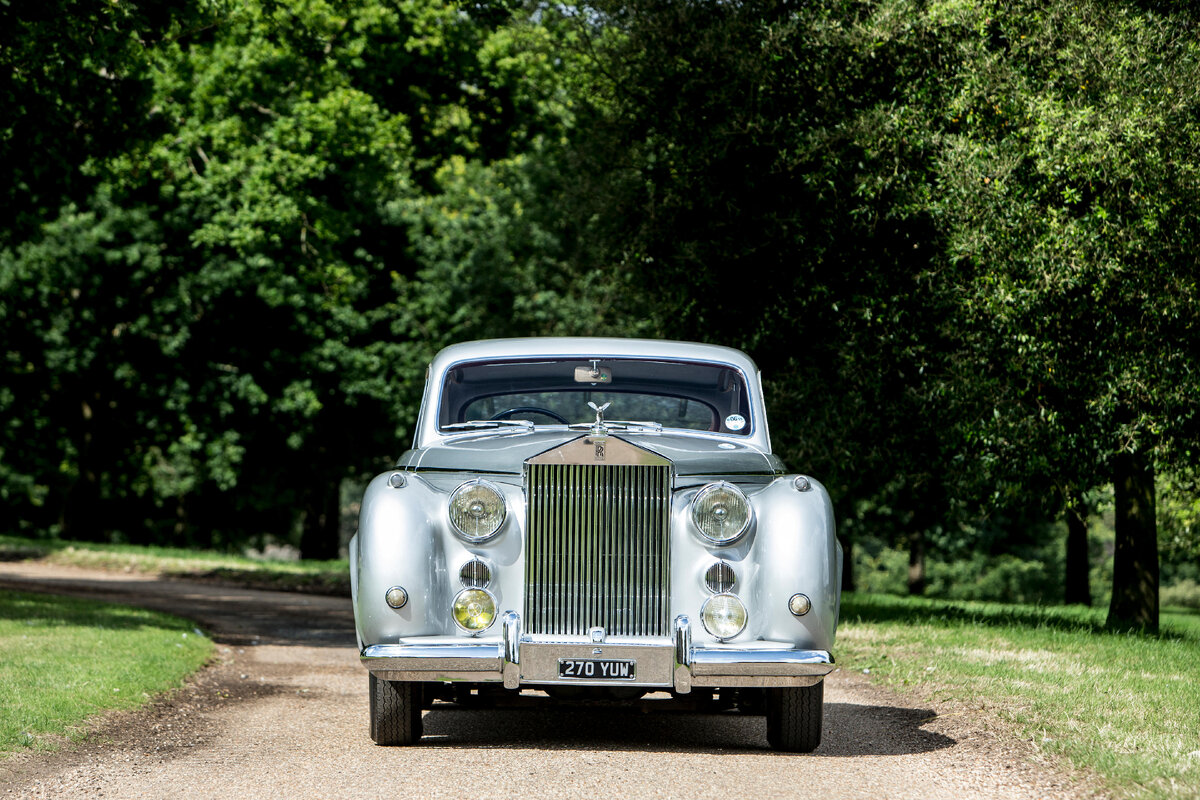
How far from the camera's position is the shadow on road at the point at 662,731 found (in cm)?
665

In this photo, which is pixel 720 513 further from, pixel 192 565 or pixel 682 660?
pixel 192 565

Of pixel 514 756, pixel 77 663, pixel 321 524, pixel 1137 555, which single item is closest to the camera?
pixel 514 756

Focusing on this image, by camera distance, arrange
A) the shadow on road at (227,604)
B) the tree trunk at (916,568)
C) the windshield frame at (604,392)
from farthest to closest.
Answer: the tree trunk at (916,568), the shadow on road at (227,604), the windshield frame at (604,392)

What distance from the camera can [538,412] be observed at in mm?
7465

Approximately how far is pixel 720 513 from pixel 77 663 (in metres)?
5.41

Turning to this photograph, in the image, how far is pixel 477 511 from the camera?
612cm

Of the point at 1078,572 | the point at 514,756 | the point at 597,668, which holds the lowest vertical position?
the point at 1078,572

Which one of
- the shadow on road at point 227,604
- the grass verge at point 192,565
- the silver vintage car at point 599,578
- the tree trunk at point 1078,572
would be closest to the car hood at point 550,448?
the silver vintage car at point 599,578

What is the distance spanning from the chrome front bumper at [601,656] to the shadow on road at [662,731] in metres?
0.70

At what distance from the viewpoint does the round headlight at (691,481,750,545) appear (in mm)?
6098

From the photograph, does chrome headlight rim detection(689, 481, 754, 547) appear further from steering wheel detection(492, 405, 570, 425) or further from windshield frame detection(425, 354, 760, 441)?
steering wheel detection(492, 405, 570, 425)

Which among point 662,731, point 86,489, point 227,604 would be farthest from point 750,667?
point 86,489

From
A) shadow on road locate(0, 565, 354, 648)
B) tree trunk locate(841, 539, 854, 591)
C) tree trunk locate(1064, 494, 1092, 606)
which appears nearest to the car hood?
shadow on road locate(0, 565, 354, 648)

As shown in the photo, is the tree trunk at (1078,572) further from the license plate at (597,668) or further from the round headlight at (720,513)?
the license plate at (597,668)
